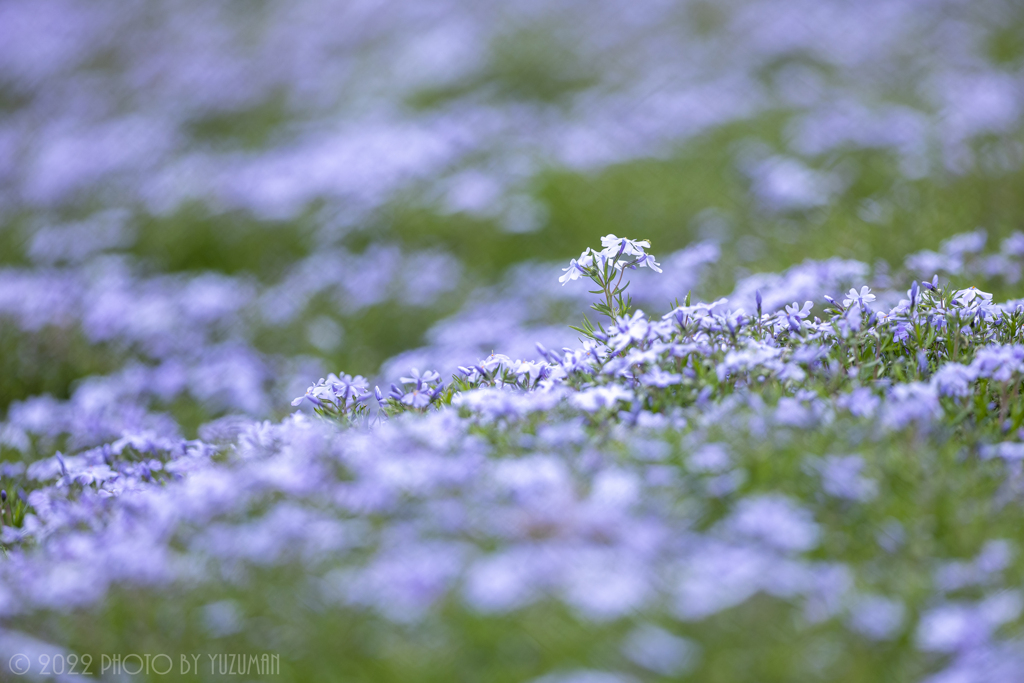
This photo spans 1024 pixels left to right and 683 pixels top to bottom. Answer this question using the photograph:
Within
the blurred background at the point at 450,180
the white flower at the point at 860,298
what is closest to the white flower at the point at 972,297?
the white flower at the point at 860,298

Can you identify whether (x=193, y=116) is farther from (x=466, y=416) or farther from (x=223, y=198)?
(x=466, y=416)

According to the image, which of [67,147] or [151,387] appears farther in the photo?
[67,147]

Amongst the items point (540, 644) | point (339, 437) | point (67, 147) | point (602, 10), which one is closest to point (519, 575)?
point (540, 644)

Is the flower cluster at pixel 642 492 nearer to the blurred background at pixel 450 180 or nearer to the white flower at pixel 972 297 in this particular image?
the white flower at pixel 972 297

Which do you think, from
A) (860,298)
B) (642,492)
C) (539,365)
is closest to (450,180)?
(539,365)

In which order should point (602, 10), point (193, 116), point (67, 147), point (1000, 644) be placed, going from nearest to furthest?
point (1000, 644), point (67, 147), point (193, 116), point (602, 10)

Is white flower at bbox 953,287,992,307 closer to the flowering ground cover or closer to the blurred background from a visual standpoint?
the flowering ground cover

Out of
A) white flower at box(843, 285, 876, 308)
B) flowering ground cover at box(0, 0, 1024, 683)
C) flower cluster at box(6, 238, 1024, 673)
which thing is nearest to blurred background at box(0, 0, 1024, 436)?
flowering ground cover at box(0, 0, 1024, 683)

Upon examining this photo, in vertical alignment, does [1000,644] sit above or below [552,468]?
below
